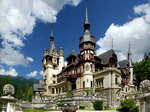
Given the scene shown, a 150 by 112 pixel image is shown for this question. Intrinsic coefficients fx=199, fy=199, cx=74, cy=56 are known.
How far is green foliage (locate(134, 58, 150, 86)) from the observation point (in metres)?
70.4

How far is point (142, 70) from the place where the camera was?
73.2 metres

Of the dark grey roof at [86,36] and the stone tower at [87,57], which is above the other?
the dark grey roof at [86,36]

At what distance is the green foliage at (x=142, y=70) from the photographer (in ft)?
231

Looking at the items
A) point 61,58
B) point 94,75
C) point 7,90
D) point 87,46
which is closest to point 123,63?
point 94,75

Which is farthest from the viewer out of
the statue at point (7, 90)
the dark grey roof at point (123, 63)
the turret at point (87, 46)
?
the dark grey roof at point (123, 63)

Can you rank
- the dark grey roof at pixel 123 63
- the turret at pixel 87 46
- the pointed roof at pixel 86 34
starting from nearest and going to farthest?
1. the turret at pixel 87 46
2. the pointed roof at pixel 86 34
3. the dark grey roof at pixel 123 63

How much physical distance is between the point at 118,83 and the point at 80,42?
1729cm

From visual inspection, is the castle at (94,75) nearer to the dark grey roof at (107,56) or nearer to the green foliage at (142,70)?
the dark grey roof at (107,56)

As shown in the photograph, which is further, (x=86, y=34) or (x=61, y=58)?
(x=61, y=58)

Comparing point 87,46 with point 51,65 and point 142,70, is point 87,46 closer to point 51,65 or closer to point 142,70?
point 142,70

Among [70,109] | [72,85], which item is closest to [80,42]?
[72,85]

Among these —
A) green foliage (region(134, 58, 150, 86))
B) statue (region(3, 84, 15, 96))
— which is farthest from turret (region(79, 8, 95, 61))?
statue (region(3, 84, 15, 96))

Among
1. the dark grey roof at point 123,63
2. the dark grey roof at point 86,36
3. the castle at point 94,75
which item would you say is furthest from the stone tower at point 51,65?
the dark grey roof at point 86,36

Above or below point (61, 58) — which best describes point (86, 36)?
above
